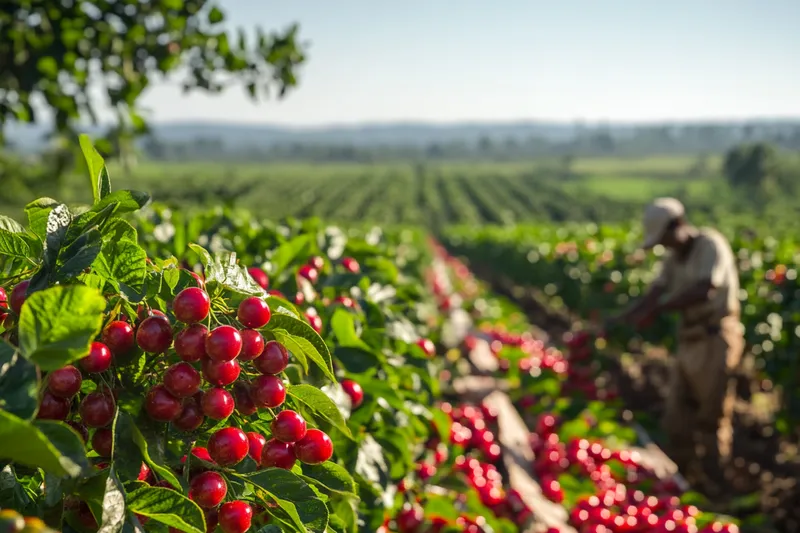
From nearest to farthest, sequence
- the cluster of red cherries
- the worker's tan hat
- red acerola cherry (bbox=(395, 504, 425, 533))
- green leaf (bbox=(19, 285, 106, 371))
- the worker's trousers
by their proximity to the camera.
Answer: green leaf (bbox=(19, 285, 106, 371)), red acerola cherry (bbox=(395, 504, 425, 533)), the cluster of red cherries, the worker's tan hat, the worker's trousers

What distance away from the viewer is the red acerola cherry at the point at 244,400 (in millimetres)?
1013

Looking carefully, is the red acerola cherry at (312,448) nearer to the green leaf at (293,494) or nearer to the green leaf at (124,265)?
the green leaf at (293,494)

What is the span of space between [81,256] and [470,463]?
3069 mm

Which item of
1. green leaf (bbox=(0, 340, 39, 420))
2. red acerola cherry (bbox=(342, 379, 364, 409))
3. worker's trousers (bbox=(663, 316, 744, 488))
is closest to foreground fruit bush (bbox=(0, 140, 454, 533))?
green leaf (bbox=(0, 340, 39, 420))

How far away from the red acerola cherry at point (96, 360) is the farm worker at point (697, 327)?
4.19 meters

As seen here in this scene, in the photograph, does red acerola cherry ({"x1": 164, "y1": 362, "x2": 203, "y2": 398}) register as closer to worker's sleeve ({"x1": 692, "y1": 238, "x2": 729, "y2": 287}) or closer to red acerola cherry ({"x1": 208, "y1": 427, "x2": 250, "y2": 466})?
red acerola cherry ({"x1": 208, "y1": 427, "x2": 250, "y2": 466})

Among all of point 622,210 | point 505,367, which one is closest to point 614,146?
point 622,210

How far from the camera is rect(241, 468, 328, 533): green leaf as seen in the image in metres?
0.97

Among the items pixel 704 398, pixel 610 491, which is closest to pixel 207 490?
pixel 610 491

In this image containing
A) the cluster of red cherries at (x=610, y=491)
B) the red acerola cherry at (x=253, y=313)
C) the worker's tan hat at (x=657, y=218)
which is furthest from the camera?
the worker's tan hat at (x=657, y=218)

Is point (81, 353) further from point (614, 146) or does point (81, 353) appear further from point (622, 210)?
point (614, 146)

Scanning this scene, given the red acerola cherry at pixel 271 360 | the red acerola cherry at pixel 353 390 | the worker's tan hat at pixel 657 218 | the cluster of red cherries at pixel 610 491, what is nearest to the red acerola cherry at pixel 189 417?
A: the red acerola cherry at pixel 271 360

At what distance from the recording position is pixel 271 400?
989 mm

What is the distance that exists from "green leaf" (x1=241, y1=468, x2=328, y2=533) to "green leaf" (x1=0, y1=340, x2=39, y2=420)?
360 millimetres
